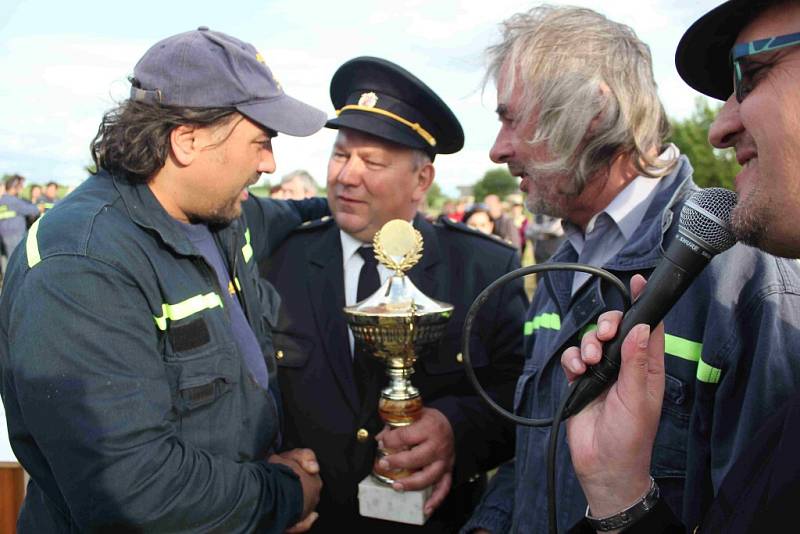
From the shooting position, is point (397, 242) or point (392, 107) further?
point (392, 107)

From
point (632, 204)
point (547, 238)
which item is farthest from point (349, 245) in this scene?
point (547, 238)

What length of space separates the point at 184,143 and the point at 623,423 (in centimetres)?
160

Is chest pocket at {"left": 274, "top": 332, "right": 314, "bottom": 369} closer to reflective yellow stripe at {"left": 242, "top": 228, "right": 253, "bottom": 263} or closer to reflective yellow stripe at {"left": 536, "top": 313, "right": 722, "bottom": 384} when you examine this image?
reflective yellow stripe at {"left": 242, "top": 228, "right": 253, "bottom": 263}

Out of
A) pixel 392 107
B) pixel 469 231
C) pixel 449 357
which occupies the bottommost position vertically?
pixel 449 357

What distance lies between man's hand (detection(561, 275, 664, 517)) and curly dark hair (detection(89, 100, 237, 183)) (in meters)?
1.44

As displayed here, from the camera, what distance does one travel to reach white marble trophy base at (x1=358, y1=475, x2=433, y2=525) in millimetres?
2240

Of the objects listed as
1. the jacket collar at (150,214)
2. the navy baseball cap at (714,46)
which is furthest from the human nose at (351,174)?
the navy baseball cap at (714,46)

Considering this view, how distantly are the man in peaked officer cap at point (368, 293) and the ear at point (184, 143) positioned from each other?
0.80 metres

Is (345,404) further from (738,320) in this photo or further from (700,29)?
(700,29)

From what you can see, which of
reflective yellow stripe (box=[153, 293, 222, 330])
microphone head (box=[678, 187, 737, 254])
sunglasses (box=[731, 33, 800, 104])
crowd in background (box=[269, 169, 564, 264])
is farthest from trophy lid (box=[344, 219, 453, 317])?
crowd in background (box=[269, 169, 564, 264])

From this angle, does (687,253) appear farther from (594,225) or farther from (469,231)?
(469,231)

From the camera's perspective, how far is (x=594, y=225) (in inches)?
84.9

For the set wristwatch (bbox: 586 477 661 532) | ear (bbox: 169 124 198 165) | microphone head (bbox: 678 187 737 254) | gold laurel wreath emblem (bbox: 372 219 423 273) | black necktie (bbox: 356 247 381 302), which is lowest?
wristwatch (bbox: 586 477 661 532)

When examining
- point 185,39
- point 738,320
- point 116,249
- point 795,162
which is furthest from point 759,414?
point 185,39
